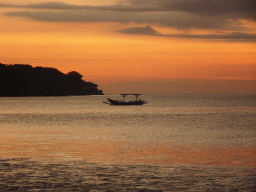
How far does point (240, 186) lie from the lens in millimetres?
20109

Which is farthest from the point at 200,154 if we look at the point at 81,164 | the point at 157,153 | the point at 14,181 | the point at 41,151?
the point at 14,181

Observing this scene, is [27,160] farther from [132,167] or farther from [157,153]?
[157,153]

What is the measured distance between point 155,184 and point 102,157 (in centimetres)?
923

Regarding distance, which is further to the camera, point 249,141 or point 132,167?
point 249,141

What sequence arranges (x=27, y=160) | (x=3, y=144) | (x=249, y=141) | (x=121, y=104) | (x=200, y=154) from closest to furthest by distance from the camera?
(x=27, y=160), (x=200, y=154), (x=3, y=144), (x=249, y=141), (x=121, y=104)

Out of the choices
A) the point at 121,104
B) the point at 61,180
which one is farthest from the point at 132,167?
the point at 121,104

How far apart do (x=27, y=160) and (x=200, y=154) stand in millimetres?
12198

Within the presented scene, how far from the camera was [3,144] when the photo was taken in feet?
121

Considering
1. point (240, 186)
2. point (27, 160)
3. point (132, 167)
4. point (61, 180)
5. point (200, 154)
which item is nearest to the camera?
point (240, 186)

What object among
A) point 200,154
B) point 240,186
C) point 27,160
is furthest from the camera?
point 200,154

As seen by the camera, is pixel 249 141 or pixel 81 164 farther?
pixel 249 141

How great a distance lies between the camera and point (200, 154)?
31.2 metres

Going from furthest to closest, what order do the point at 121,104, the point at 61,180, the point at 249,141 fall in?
the point at 121,104 < the point at 249,141 < the point at 61,180

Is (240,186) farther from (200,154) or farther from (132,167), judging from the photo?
(200,154)
